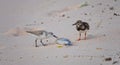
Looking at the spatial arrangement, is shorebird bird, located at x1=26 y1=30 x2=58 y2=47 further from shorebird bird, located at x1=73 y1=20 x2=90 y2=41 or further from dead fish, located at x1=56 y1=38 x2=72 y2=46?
shorebird bird, located at x1=73 y1=20 x2=90 y2=41

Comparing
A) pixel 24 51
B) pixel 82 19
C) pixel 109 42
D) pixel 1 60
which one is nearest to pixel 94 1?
pixel 82 19

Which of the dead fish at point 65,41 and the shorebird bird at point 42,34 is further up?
the shorebird bird at point 42,34

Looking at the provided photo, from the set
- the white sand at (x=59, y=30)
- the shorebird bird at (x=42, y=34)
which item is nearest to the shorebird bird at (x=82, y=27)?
the white sand at (x=59, y=30)

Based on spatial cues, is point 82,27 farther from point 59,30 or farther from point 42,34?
point 42,34

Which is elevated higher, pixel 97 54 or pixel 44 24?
pixel 44 24

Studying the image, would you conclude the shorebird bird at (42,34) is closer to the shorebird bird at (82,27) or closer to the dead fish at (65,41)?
the dead fish at (65,41)

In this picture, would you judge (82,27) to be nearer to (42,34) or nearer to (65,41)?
(65,41)

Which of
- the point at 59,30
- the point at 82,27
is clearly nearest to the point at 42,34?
the point at 59,30

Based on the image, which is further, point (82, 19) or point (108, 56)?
point (82, 19)

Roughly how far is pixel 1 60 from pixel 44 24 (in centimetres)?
38

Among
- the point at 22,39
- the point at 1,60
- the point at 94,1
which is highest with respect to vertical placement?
the point at 94,1

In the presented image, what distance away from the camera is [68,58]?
6.73 feet

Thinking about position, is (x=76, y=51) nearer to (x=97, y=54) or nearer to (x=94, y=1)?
(x=97, y=54)

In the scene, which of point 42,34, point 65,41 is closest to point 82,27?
point 65,41
